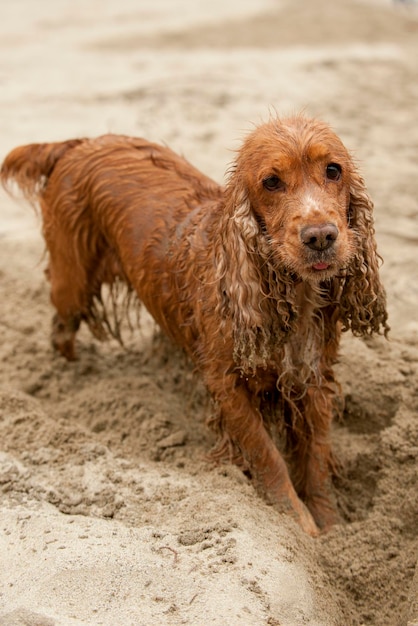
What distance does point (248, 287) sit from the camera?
3428mm

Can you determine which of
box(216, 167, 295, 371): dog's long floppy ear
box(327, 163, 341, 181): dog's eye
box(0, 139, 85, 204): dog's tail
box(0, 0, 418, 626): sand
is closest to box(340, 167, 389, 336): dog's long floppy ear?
box(327, 163, 341, 181): dog's eye

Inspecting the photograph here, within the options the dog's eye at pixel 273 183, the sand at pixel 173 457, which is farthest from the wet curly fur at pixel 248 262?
the sand at pixel 173 457

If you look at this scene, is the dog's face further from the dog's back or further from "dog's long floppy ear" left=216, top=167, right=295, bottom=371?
the dog's back

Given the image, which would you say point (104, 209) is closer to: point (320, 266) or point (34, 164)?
point (34, 164)

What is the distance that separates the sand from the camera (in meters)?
3.17

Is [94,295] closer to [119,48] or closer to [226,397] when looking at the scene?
[226,397]

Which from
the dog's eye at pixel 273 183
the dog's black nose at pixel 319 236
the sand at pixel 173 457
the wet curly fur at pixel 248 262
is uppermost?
the dog's eye at pixel 273 183

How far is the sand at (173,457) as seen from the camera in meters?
3.17

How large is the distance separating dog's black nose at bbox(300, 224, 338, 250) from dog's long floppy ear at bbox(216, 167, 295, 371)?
277 mm

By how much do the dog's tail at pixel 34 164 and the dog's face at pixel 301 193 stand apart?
1.50m

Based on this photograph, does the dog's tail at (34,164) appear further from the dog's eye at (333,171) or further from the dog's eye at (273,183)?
the dog's eye at (333,171)

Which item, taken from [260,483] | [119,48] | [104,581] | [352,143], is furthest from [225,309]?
[119,48]

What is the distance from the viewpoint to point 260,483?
12.7ft

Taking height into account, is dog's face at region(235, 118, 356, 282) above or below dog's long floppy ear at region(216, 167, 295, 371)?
above
